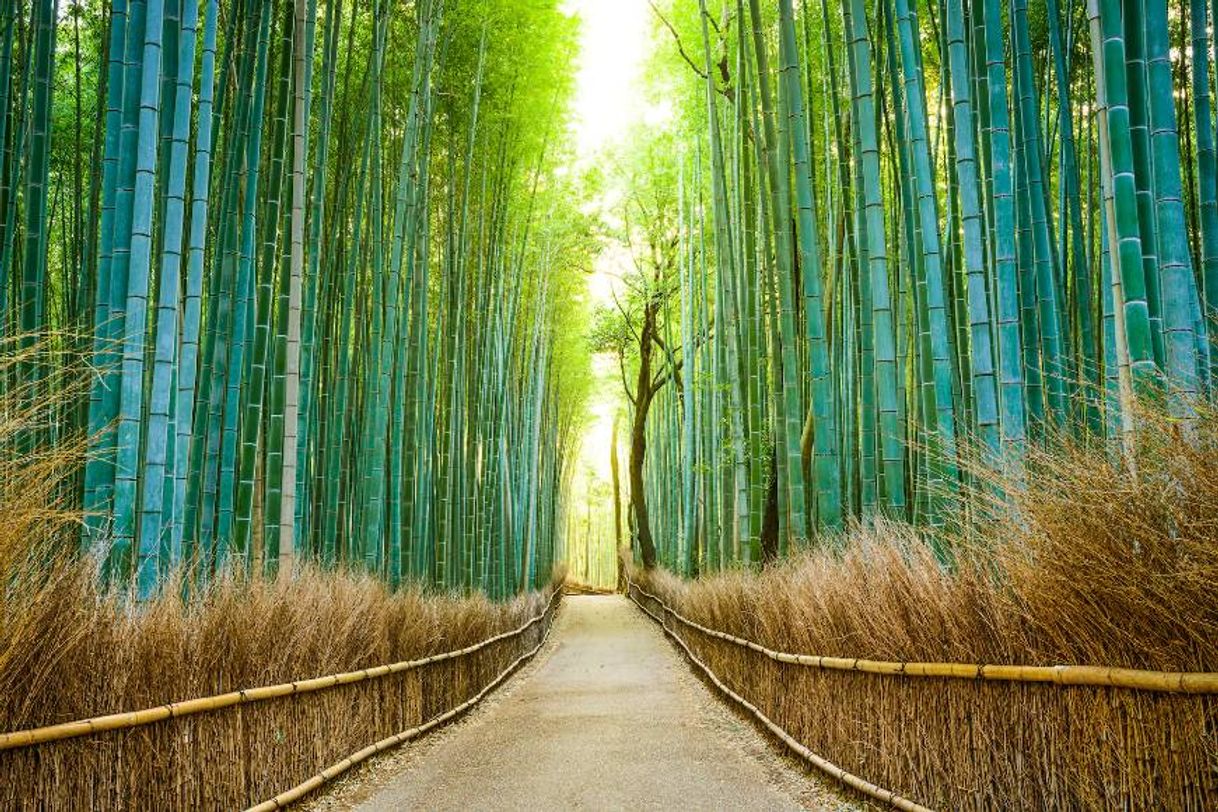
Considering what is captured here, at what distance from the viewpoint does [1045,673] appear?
222 centimetres

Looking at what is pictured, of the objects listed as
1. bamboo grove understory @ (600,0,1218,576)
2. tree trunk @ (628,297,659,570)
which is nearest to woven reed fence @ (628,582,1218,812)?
bamboo grove understory @ (600,0,1218,576)

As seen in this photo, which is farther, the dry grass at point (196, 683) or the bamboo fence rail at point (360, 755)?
the bamboo fence rail at point (360, 755)

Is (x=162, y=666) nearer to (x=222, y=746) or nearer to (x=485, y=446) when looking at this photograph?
(x=222, y=746)

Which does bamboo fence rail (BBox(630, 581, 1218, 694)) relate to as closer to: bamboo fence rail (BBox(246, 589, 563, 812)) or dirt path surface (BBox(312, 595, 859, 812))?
dirt path surface (BBox(312, 595, 859, 812))

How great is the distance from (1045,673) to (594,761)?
2298mm

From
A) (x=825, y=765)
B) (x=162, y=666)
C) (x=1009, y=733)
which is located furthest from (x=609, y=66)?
(x=1009, y=733)

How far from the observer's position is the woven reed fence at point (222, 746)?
2.09m

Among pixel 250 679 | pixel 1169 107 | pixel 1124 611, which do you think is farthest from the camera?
pixel 250 679

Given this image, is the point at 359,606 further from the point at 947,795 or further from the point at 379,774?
the point at 947,795

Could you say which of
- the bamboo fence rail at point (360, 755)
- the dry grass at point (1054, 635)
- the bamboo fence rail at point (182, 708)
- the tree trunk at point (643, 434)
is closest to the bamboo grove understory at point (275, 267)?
the bamboo fence rail at point (182, 708)

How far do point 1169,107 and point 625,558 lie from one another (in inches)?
786

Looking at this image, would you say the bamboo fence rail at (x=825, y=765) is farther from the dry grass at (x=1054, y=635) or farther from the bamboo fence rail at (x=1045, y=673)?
the bamboo fence rail at (x=1045, y=673)

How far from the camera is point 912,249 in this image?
4.85 meters

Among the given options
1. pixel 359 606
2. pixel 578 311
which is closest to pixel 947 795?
pixel 359 606
